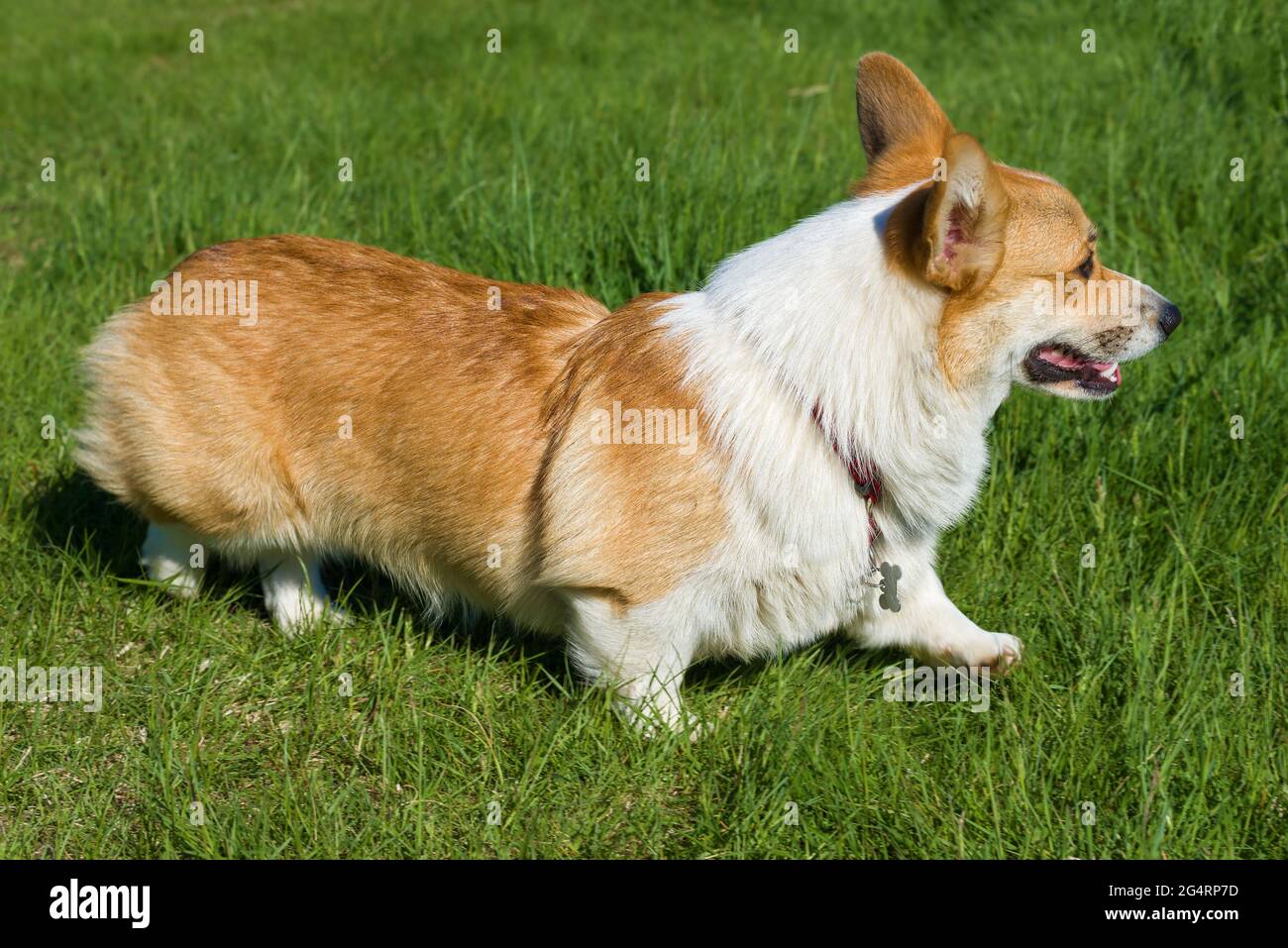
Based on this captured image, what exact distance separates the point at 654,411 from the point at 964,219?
796mm

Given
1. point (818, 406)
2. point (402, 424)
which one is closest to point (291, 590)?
point (402, 424)

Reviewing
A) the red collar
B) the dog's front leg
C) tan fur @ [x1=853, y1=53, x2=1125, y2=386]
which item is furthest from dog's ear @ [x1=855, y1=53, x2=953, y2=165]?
the dog's front leg

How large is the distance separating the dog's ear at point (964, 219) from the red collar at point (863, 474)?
15.7 inches

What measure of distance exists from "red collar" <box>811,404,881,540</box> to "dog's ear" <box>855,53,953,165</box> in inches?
28.2

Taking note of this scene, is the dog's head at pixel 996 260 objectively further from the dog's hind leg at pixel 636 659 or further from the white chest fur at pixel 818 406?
the dog's hind leg at pixel 636 659

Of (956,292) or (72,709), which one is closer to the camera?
(956,292)

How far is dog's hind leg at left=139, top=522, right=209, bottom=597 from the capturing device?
3.57 metres

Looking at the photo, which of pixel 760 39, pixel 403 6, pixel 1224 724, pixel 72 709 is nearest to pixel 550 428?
pixel 72 709

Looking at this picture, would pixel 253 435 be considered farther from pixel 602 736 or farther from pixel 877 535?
pixel 877 535

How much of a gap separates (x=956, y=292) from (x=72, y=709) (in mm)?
2432

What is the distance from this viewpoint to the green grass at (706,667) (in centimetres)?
285

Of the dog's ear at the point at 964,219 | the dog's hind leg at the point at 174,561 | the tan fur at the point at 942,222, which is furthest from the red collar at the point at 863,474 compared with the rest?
the dog's hind leg at the point at 174,561

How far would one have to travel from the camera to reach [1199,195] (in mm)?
5246

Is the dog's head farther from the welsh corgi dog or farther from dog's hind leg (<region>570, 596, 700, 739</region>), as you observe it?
dog's hind leg (<region>570, 596, 700, 739</region>)
